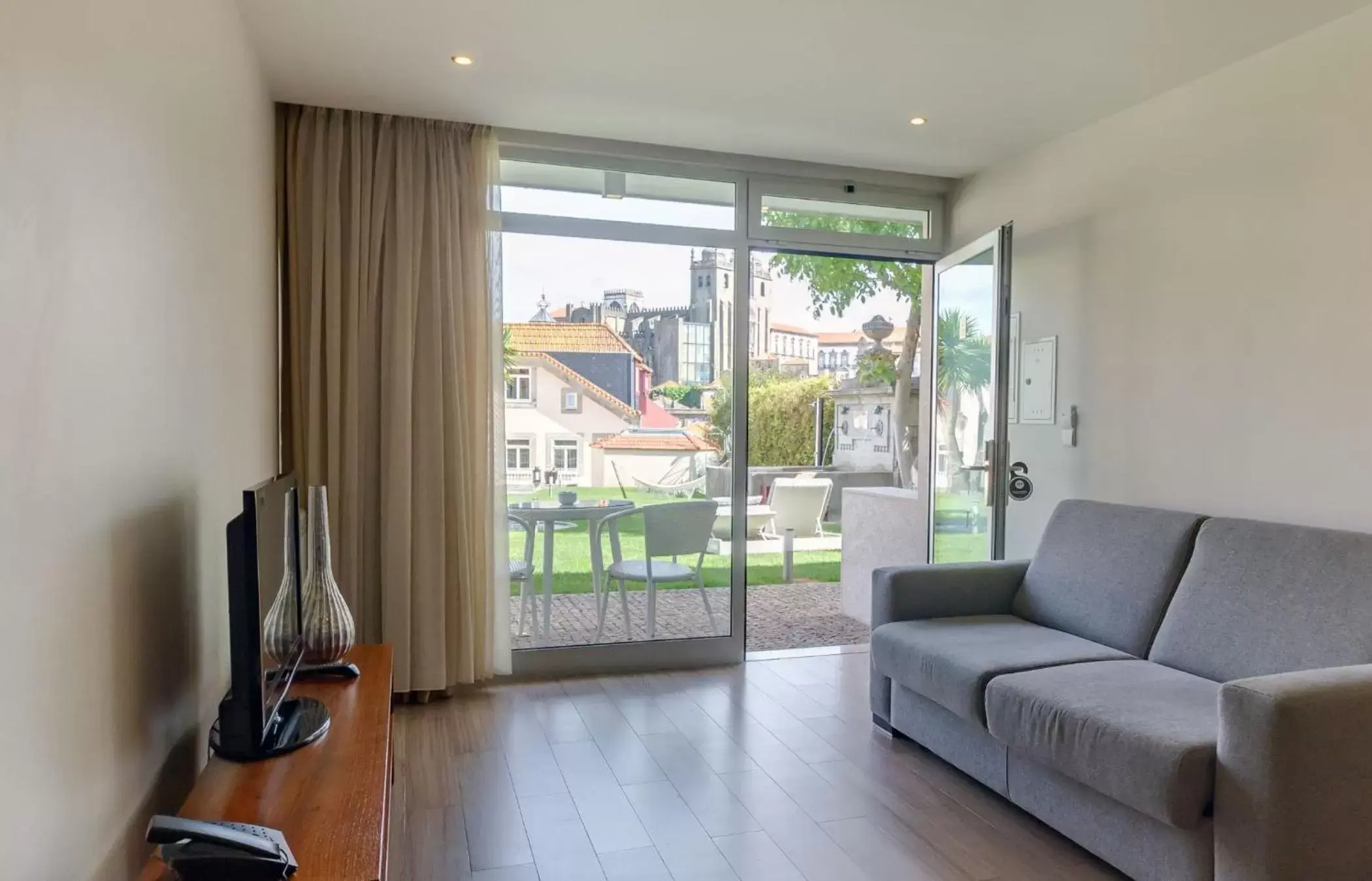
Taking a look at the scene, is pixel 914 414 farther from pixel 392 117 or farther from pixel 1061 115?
pixel 392 117

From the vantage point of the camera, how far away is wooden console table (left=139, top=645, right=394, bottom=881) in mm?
1480

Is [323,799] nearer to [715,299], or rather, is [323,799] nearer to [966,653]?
[966,653]

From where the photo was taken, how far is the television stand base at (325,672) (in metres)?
2.49

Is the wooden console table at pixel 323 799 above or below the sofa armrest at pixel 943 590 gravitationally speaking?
below

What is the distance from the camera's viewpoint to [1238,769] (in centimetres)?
197

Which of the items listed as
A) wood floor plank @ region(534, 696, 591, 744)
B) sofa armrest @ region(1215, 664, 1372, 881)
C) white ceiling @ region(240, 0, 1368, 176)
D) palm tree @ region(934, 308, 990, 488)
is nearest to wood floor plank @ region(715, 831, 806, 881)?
wood floor plank @ region(534, 696, 591, 744)

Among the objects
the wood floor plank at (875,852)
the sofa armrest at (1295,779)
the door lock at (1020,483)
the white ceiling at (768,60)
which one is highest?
the white ceiling at (768,60)

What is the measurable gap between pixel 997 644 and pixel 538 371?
2.34 m

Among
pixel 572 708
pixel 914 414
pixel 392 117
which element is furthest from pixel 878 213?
pixel 572 708

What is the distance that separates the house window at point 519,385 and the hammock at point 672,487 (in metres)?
0.68

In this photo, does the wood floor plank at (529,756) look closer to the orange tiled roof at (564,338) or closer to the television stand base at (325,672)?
the television stand base at (325,672)

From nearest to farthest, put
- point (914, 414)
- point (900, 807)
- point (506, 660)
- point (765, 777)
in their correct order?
point (900, 807), point (765, 777), point (506, 660), point (914, 414)

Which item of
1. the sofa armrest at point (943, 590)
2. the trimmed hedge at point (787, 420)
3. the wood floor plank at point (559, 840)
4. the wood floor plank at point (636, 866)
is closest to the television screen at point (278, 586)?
the wood floor plank at point (559, 840)

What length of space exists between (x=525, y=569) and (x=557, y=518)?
0.93 ft
